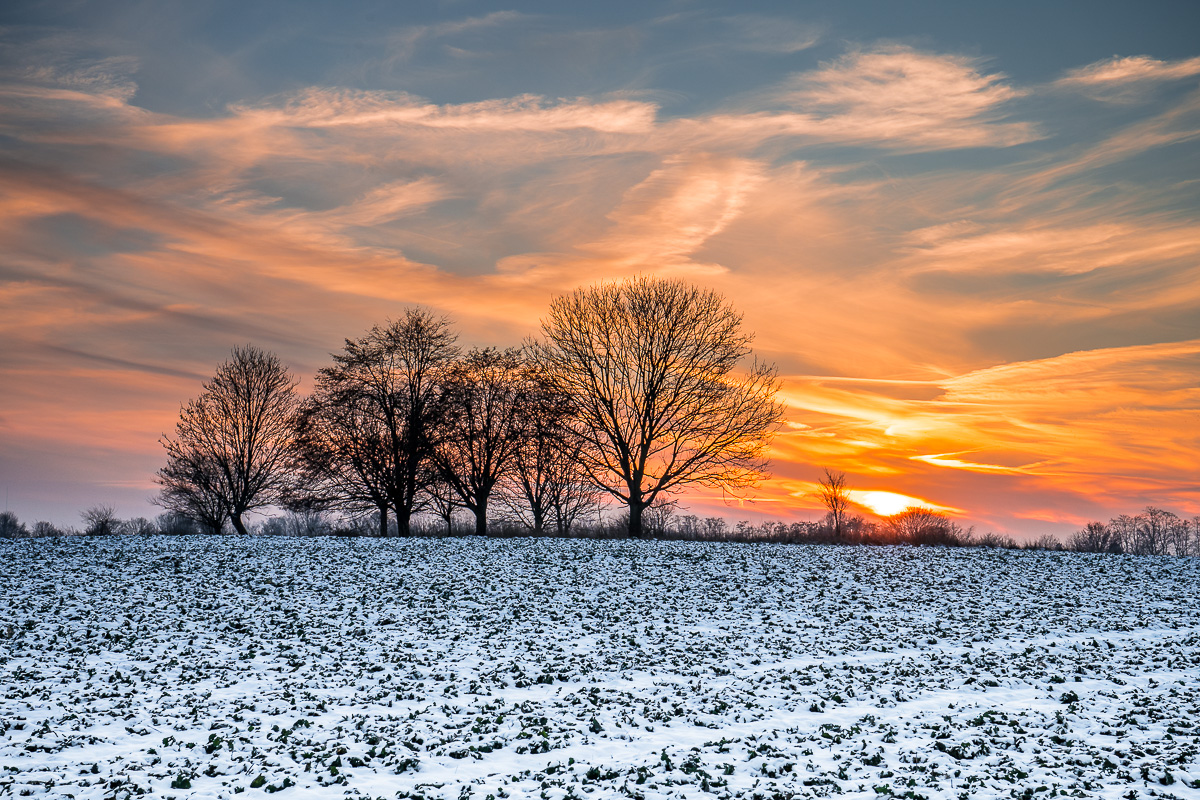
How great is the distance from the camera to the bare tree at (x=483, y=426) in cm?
4316

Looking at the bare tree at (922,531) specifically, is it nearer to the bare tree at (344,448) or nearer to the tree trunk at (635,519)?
the tree trunk at (635,519)

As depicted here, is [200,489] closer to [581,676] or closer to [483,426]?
[483,426]

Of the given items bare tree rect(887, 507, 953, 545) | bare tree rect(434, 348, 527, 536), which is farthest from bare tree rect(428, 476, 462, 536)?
bare tree rect(887, 507, 953, 545)

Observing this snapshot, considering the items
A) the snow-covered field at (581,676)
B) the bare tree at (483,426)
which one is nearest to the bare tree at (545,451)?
the bare tree at (483,426)

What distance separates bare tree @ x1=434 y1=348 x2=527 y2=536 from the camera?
43156 millimetres

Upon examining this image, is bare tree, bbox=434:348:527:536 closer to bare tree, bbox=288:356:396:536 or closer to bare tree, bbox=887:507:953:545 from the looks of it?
bare tree, bbox=288:356:396:536

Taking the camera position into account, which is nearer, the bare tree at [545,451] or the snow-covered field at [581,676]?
the snow-covered field at [581,676]

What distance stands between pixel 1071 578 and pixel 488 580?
2166 centimetres

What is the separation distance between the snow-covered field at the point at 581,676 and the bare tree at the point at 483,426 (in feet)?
47.6

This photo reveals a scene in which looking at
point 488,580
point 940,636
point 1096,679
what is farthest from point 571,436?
point 1096,679

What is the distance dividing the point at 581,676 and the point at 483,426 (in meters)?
28.3

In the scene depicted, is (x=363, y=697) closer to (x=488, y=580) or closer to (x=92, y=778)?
(x=92, y=778)

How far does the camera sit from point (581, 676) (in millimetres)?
16766

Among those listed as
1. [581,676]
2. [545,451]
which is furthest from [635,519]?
[581,676]
